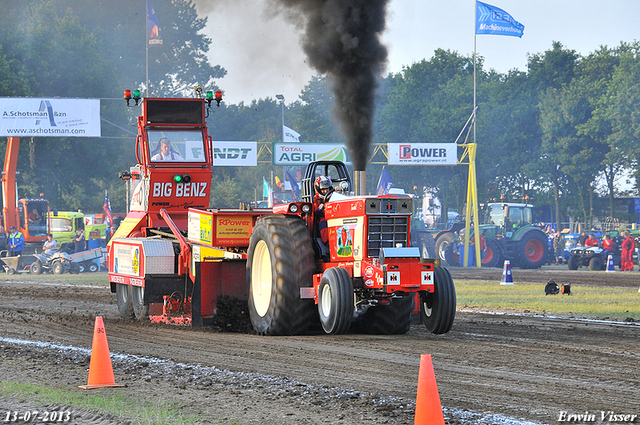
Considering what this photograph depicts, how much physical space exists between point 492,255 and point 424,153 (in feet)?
22.5

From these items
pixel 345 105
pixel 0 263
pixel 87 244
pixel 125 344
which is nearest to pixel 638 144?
pixel 87 244

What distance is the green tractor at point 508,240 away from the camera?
109 feet

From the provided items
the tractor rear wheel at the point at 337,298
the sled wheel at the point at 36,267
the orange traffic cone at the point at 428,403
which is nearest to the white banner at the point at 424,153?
the sled wheel at the point at 36,267

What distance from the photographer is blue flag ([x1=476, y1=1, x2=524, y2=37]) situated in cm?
4034

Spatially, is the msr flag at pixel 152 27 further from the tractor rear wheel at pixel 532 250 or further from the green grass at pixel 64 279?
the tractor rear wheel at pixel 532 250

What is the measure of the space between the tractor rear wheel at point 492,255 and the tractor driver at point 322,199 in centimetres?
Answer: 2450

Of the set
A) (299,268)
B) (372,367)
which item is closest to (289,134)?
(299,268)

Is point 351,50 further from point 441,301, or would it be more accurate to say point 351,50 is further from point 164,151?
point 441,301

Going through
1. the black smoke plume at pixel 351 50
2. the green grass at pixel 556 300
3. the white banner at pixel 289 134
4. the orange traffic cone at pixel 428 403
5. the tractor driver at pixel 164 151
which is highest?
the white banner at pixel 289 134

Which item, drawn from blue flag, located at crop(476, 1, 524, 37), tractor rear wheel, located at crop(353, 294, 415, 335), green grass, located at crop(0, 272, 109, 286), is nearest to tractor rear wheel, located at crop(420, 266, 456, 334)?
tractor rear wheel, located at crop(353, 294, 415, 335)

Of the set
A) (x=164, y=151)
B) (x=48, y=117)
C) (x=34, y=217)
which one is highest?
(x=48, y=117)

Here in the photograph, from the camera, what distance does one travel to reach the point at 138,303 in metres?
13.3

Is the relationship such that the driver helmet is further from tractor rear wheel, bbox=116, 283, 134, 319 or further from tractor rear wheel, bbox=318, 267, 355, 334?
tractor rear wheel, bbox=116, 283, 134, 319

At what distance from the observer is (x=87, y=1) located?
63.2m
